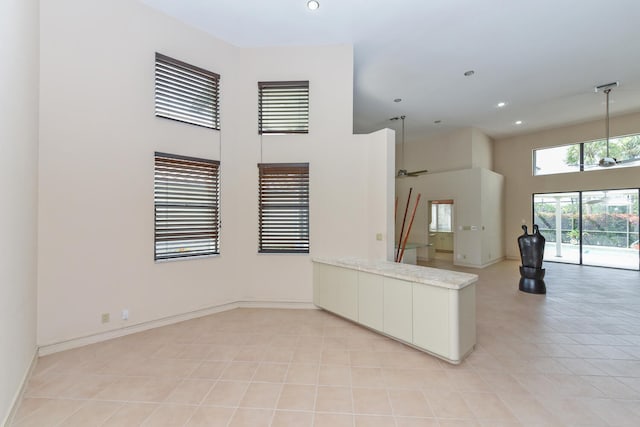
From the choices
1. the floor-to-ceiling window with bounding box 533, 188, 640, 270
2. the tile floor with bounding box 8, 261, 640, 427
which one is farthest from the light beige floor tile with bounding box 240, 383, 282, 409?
the floor-to-ceiling window with bounding box 533, 188, 640, 270

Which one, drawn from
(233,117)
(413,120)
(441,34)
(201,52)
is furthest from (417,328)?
(413,120)

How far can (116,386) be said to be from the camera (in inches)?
91.2

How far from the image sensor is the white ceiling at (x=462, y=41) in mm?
3559

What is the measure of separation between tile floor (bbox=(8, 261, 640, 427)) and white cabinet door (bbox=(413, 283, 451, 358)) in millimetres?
172

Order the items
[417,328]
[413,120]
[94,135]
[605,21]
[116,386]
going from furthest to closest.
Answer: [413,120]
[605,21]
[94,135]
[417,328]
[116,386]

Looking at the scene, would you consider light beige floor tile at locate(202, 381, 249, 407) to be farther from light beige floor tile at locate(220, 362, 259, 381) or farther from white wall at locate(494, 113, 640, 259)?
Result: white wall at locate(494, 113, 640, 259)

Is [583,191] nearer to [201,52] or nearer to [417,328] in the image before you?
[417,328]

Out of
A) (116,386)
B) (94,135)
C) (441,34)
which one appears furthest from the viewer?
(441,34)

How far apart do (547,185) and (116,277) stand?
11.2m

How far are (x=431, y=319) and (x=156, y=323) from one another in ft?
11.2

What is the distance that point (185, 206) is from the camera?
3.78m

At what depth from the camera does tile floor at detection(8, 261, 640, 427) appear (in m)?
1.97

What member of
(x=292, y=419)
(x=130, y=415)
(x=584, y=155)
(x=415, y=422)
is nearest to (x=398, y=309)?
(x=415, y=422)

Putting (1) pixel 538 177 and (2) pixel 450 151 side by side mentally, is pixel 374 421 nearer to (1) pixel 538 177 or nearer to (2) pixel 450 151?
(2) pixel 450 151
